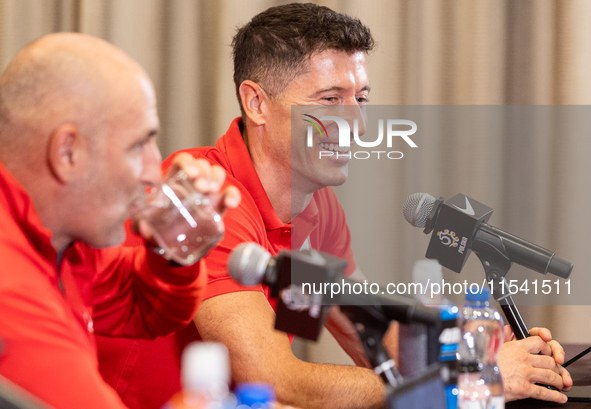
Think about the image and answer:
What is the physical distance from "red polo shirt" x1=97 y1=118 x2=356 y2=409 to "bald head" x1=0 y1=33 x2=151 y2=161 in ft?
1.67

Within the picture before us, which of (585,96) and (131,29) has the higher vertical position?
(131,29)

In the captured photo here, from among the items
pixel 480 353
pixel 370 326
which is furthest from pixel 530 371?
pixel 370 326

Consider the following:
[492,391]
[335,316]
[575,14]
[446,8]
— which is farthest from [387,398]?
[575,14]

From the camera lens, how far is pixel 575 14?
94.6 inches

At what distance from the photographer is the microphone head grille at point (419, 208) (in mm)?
1147

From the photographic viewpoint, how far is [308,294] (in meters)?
0.62

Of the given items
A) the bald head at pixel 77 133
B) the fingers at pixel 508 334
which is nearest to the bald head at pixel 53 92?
the bald head at pixel 77 133

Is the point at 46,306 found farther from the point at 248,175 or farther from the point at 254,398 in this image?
the point at 248,175

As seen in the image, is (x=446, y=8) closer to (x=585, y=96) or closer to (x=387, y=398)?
(x=585, y=96)

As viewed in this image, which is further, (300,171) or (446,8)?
(446,8)

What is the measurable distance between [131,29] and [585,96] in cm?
188

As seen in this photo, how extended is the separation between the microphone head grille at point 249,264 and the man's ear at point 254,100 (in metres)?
0.89

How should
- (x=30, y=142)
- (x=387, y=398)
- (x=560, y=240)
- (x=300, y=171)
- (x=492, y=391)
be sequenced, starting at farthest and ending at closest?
1. (x=560, y=240)
2. (x=300, y=171)
3. (x=492, y=391)
4. (x=30, y=142)
5. (x=387, y=398)

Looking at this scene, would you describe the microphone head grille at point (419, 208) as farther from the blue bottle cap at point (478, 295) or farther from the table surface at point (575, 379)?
the table surface at point (575, 379)
